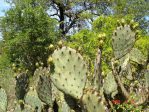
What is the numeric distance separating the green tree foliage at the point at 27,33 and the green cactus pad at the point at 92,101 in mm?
29596

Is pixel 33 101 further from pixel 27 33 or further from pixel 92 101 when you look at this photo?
pixel 27 33

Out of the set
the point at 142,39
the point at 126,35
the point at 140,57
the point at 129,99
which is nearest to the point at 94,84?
the point at 126,35

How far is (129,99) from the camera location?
7.39m

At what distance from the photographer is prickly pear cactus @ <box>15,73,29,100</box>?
665 cm

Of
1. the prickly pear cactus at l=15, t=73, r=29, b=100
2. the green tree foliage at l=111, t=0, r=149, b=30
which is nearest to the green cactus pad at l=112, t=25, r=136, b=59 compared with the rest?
the prickly pear cactus at l=15, t=73, r=29, b=100

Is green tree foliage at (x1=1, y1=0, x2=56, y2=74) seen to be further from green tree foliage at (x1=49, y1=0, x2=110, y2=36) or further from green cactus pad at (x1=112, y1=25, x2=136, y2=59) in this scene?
green cactus pad at (x1=112, y1=25, x2=136, y2=59)

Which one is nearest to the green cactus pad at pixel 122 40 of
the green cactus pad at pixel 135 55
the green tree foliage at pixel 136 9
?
the green cactus pad at pixel 135 55

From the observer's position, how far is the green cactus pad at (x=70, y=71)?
492cm

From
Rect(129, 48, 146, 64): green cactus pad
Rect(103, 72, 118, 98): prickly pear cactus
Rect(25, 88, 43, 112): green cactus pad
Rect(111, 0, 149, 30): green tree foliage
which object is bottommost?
Rect(25, 88, 43, 112): green cactus pad

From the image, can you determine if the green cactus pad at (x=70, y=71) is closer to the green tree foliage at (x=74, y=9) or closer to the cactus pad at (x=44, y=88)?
the cactus pad at (x=44, y=88)

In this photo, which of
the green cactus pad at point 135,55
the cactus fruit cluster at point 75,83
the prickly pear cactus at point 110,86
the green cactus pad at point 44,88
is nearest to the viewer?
the cactus fruit cluster at point 75,83

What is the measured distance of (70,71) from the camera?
4.96 m

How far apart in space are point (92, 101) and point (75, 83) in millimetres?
472

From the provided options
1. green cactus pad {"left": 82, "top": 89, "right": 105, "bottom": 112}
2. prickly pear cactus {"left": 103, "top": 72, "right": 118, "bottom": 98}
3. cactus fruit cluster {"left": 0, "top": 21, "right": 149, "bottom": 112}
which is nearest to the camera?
green cactus pad {"left": 82, "top": 89, "right": 105, "bottom": 112}
